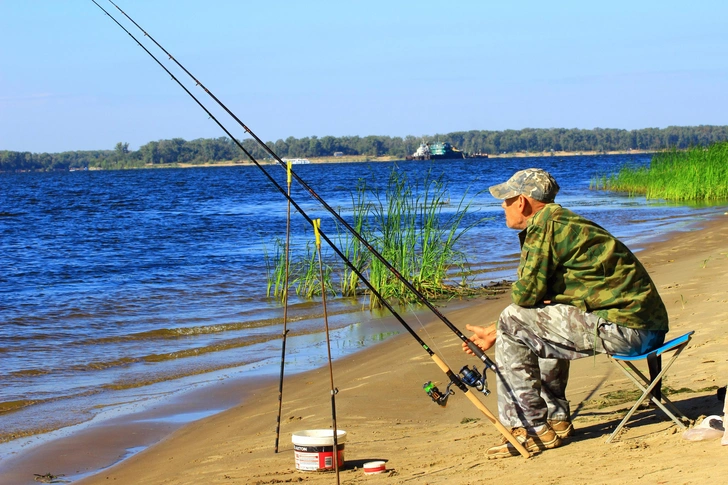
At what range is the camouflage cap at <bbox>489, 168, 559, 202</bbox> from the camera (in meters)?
3.80

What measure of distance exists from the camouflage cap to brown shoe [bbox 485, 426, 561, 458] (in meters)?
1.08

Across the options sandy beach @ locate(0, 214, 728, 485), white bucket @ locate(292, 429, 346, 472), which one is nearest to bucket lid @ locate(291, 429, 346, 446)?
white bucket @ locate(292, 429, 346, 472)

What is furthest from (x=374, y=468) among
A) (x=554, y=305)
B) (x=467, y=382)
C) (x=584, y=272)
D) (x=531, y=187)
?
(x=531, y=187)

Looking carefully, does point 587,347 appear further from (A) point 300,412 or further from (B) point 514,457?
(A) point 300,412

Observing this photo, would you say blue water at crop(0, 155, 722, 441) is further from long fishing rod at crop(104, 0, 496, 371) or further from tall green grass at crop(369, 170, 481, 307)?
long fishing rod at crop(104, 0, 496, 371)

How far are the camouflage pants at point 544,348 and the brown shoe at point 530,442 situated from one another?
0.05 m

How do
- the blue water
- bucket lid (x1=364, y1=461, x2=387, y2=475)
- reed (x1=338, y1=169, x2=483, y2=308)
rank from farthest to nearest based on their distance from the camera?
reed (x1=338, y1=169, x2=483, y2=308) → the blue water → bucket lid (x1=364, y1=461, x2=387, y2=475)

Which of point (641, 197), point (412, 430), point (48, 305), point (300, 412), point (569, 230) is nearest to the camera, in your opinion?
point (569, 230)

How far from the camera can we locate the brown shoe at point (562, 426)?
13.1 ft

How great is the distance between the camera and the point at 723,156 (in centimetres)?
2170

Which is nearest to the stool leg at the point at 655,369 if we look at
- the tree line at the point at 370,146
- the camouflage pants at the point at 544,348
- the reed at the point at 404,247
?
the camouflage pants at the point at 544,348

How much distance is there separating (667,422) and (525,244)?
3.84 ft

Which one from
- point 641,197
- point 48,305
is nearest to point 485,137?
point 641,197

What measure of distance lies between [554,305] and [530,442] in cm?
66
